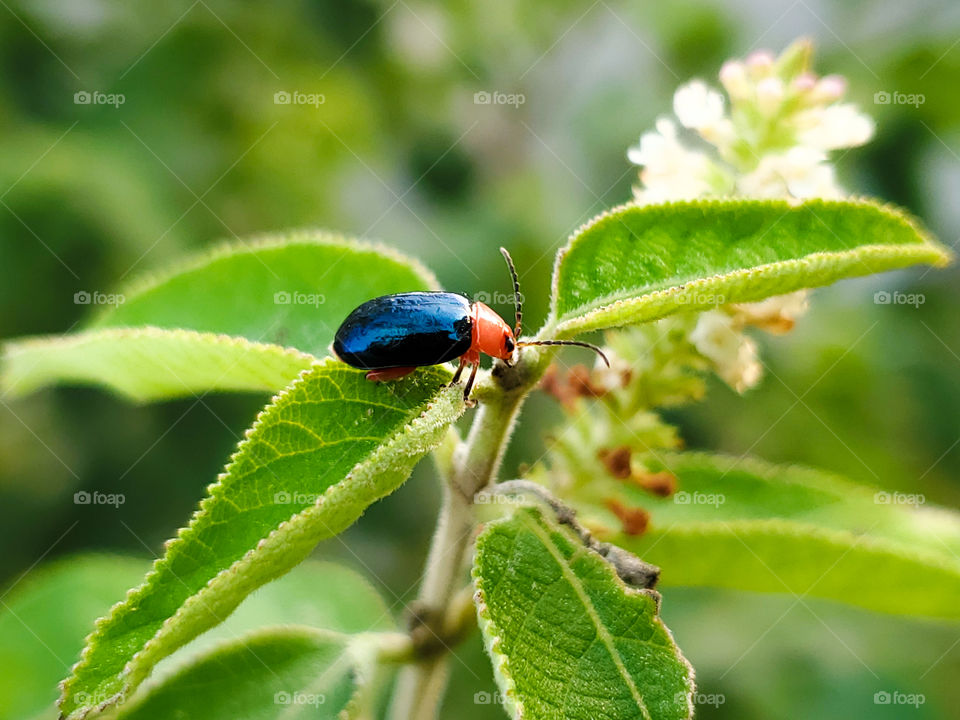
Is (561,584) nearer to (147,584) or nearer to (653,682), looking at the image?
(653,682)

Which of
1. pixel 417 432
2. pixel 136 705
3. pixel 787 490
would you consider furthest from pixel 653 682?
pixel 787 490

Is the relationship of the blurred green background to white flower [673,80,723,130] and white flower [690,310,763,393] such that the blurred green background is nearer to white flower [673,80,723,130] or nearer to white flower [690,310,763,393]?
white flower [690,310,763,393]
